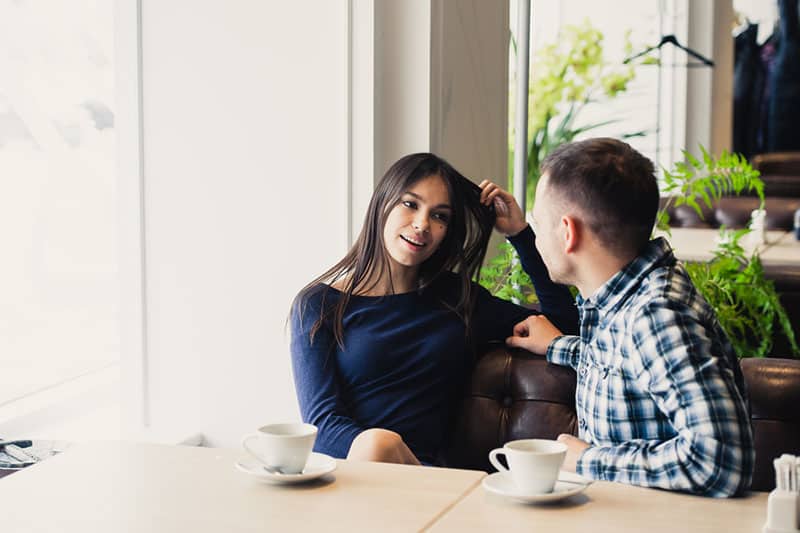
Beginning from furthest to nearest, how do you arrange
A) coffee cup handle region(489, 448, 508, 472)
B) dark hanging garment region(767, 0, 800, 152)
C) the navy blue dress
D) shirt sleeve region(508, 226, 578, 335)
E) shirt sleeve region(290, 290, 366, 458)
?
dark hanging garment region(767, 0, 800, 152) → shirt sleeve region(508, 226, 578, 335) → the navy blue dress → shirt sleeve region(290, 290, 366, 458) → coffee cup handle region(489, 448, 508, 472)

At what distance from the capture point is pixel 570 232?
1874 millimetres

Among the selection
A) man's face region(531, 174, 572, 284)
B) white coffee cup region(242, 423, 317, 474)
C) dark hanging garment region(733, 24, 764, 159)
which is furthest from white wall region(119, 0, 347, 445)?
dark hanging garment region(733, 24, 764, 159)

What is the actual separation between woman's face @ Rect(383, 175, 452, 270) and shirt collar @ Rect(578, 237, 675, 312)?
25.6 inches

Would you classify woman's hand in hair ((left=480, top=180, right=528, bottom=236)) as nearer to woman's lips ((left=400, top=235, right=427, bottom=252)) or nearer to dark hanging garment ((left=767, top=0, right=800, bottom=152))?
woman's lips ((left=400, top=235, right=427, bottom=252))

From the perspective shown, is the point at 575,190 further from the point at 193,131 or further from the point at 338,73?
the point at 193,131

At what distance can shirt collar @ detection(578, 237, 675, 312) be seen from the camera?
1835 millimetres

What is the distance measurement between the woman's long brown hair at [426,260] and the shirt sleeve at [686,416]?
80 centimetres

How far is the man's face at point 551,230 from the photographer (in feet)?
6.23

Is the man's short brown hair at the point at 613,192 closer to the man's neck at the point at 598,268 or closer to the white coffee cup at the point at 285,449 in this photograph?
the man's neck at the point at 598,268

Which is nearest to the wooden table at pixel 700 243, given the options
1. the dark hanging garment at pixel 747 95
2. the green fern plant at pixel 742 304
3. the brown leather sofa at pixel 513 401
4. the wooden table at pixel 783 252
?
the wooden table at pixel 783 252

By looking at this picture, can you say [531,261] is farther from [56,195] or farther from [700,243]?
[700,243]

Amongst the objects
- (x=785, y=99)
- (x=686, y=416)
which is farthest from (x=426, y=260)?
(x=785, y=99)

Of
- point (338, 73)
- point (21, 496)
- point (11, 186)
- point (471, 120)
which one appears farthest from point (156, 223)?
point (21, 496)

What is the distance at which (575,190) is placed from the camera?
1.87 m
